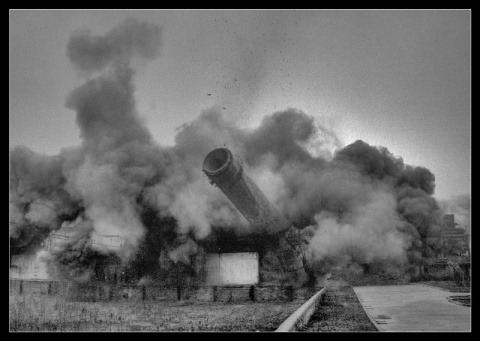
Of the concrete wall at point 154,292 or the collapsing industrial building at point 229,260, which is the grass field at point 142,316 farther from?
the collapsing industrial building at point 229,260

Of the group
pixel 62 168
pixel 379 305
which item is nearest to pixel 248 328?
pixel 379 305

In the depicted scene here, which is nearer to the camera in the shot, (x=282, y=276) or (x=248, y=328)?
(x=248, y=328)

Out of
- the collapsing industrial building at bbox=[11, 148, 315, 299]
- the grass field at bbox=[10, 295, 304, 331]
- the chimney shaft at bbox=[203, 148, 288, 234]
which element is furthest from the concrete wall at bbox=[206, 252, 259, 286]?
the grass field at bbox=[10, 295, 304, 331]

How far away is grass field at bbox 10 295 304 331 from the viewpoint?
31.6ft

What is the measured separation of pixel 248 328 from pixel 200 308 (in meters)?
4.88

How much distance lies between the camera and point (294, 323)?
7.70 metres

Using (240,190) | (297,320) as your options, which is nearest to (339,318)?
(297,320)

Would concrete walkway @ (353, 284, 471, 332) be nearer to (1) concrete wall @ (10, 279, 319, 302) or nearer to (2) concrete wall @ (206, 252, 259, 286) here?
(1) concrete wall @ (10, 279, 319, 302)

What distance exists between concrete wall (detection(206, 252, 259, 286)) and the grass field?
4.28 m

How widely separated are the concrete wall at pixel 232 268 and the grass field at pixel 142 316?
168 inches

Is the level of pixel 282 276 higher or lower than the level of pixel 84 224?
lower
